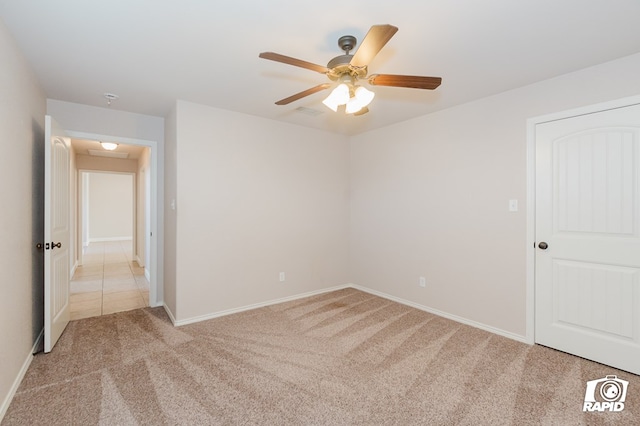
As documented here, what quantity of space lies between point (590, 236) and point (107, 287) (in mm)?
6131

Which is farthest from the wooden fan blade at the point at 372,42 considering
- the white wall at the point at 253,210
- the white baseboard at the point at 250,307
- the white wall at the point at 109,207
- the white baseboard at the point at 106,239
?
the white baseboard at the point at 106,239

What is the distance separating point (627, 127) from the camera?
232 centimetres

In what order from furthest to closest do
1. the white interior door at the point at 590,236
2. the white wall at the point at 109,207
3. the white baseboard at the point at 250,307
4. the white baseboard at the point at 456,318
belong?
1. the white wall at the point at 109,207
2. the white baseboard at the point at 250,307
3. the white baseboard at the point at 456,318
4. the white interior door at the point at 590,236

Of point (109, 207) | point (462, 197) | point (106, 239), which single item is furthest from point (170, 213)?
point (106, 239)

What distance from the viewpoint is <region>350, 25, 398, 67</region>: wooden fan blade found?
1434 millimetres

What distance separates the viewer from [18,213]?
2.22 meters

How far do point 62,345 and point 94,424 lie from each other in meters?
1.41

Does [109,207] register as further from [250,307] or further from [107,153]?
[250,307]

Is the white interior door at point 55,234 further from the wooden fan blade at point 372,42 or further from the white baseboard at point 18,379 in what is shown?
the wooden fan blade at point 372,42

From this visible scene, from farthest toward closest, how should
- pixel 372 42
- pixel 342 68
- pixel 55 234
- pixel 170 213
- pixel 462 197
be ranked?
pixel 170 213 < pixel 462 197 < pixel 55 234 < pixel 342 68 < pixel 372 42

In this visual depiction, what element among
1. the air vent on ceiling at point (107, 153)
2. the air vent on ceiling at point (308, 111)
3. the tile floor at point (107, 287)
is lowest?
the tile floor at point (107, 287)

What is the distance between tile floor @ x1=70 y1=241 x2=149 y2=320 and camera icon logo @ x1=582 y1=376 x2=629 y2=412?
4469mm

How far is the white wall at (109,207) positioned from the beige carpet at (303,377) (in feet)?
30.3

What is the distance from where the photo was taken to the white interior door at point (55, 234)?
8.38 ft
